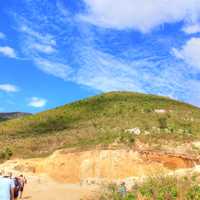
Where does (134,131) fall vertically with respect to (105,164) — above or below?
above

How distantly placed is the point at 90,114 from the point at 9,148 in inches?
885

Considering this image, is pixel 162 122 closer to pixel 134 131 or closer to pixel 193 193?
pixel 134 131

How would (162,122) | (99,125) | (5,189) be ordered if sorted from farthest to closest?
(99,125), (162,122), (5,189)

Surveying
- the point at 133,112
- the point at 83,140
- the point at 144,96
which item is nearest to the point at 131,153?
the point at 83,140

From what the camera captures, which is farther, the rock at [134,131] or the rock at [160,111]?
the rock at [160,111]

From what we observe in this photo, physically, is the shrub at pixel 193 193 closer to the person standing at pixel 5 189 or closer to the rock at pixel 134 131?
the person standing at pixel 5 189

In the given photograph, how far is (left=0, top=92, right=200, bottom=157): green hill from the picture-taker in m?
46.3

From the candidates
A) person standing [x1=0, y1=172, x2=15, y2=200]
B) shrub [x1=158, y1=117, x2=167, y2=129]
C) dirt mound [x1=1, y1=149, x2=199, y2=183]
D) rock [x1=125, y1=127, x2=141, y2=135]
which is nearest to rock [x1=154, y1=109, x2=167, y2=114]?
shrub [x1=158, y1=117, x2=167, y2=129]

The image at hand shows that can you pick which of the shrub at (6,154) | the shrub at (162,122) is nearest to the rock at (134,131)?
the shrub at (162,122)

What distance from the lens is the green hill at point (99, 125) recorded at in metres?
46.3

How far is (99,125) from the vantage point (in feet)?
184

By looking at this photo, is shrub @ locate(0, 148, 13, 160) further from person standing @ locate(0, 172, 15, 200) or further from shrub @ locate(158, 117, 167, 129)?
person standing @ locate(0, 172, 15, 200)

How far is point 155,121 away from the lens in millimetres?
54219

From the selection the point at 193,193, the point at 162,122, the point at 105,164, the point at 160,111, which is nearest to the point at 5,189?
the point at 193,193
